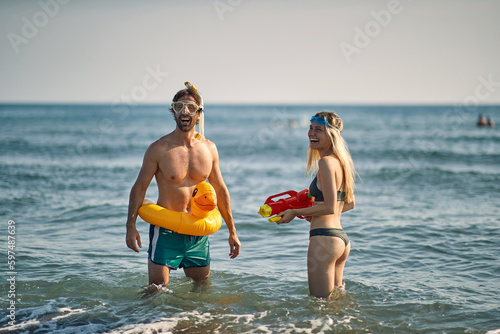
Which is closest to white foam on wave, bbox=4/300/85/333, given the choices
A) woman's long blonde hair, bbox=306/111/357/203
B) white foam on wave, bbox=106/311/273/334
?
white foam on wave, bbox=106/311/273/334

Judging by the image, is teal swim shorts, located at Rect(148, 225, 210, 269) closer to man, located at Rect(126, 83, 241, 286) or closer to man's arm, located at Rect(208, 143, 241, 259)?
man, located at Rect(126, 83, 241, 286)


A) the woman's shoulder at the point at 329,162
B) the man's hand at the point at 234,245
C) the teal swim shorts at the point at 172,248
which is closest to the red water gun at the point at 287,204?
the woman's shoulder at the point at 329,162

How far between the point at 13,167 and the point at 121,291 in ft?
42.0

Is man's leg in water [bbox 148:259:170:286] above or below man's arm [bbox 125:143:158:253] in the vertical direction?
below

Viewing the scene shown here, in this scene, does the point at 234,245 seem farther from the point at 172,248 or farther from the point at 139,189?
the point at 139,189

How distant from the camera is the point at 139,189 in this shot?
16.5 feet

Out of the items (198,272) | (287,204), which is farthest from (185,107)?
(198,272)

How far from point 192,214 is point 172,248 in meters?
0.42

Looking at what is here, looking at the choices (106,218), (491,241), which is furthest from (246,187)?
(491,241)

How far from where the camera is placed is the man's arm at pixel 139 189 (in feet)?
16.2

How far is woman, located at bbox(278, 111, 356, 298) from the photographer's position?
4.64 m

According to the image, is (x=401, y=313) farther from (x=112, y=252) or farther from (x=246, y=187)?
(x=246, y=187)

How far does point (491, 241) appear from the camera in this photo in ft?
25.9

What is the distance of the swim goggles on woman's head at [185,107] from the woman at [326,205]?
1216mm
